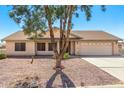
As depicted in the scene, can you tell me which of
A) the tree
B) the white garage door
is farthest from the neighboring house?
the tree

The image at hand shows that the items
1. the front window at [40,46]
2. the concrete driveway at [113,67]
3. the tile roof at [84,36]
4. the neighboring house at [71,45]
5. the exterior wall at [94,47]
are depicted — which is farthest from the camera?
the exterior wall at [94,47]

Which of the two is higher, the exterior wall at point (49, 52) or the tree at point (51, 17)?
the tree at point (51, 17)

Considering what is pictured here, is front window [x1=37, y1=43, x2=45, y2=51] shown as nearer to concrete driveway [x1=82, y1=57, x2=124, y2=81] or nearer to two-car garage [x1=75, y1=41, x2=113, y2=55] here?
two-car garage [x1=75, y1=41, x2=113, y2=55]

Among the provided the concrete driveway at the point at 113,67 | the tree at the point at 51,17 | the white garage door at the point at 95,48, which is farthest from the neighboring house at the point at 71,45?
the tree at the point at 51,17

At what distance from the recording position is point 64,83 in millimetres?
7938

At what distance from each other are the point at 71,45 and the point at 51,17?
14172 mm

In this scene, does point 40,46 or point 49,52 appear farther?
point 40,46

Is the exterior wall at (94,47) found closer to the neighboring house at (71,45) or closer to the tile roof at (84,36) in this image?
the neighboring house at (71,45)

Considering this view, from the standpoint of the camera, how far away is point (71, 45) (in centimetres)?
2564

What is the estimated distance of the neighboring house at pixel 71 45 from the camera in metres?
24.8

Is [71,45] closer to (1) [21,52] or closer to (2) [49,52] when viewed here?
(2) [49,52]

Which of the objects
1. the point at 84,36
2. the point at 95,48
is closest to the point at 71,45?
the point at 84,36
